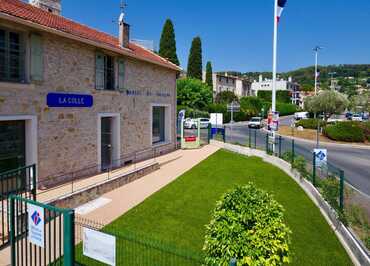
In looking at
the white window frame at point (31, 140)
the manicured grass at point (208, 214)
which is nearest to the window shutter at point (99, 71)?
the white window frame at point (31, 140)

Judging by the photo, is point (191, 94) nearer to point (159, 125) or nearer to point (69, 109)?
point (159, 125)

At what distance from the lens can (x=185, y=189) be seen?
12.7m

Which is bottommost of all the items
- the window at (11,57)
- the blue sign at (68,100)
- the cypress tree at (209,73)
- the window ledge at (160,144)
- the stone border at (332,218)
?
the stone border at (332,218)

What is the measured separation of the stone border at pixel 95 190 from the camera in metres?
9.82

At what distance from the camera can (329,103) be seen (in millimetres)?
42000

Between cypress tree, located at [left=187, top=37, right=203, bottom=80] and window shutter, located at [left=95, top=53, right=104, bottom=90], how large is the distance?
45.8 metres

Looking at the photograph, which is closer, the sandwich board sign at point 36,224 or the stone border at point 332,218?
the sandwich board sign at point 36,224

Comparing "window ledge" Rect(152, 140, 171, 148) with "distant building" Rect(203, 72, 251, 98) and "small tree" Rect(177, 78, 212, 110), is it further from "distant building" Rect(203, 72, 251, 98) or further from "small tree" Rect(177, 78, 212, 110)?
"distant building" Rect(203, 72, 251, 98)

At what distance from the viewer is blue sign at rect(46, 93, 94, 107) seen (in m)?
11.8

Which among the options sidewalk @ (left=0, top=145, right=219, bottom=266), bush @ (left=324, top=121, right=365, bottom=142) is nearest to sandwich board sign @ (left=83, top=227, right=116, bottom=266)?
sidewalk @ (left=0, top=145, right=219, bottom=266)

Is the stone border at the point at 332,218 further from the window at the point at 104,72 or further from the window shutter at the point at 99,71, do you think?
the window shutter at the point at 99,71

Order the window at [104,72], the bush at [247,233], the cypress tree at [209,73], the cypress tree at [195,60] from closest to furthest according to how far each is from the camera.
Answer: the bush at [247,233] < the window at [104,72] < the cypress tree at [195,60] < the cypress tree at [209,73]

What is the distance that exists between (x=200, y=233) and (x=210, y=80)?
60755mm

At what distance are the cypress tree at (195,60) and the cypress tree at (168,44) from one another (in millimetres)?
8572
